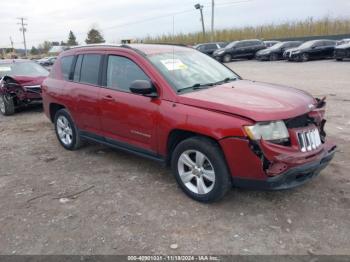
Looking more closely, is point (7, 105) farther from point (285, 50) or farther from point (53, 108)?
point (285, 50)

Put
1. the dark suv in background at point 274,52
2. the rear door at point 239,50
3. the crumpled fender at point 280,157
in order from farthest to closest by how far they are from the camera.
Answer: the rear door at point 239,50
the dark suv in background at point 274,52
the crumpled fender at point 280,157

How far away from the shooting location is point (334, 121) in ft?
24.2

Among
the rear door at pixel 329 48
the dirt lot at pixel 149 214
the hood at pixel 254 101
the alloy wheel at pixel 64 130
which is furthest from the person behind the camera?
the rear door at pixel 329 48

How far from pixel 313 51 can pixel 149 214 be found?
975 inches

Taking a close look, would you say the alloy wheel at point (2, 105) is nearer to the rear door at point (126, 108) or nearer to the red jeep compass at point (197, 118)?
the red jeep compass at point (197, 118)

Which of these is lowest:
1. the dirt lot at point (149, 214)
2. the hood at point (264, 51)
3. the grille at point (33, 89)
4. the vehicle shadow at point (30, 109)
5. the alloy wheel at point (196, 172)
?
the dirt lot at point (149, 214)

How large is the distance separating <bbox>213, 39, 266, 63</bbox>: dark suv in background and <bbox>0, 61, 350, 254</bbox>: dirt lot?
24877mm

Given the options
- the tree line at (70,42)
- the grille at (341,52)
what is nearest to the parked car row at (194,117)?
the grille at (341,52)

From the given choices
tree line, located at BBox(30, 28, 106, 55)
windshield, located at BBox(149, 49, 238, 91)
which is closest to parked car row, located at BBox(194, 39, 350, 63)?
windshield, located at BBox(149, 49, 238, 91)

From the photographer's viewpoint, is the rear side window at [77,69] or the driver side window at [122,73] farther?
the rear side window at [77,69]

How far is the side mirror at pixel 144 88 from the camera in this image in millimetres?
4312

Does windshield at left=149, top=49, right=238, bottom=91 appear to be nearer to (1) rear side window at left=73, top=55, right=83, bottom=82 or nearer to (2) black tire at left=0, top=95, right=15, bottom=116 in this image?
(1) rear side window at left=73, top=55, right=83, bottom=82

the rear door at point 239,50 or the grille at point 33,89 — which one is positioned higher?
the rear door at point 239,50

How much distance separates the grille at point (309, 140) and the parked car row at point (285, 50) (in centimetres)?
2011
